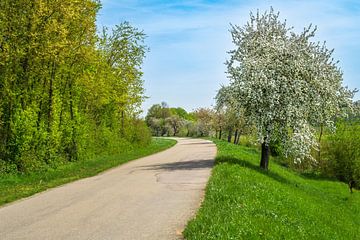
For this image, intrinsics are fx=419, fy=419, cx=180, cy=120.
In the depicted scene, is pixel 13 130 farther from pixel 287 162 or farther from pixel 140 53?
pixel 287 162

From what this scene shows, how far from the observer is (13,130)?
21406mm

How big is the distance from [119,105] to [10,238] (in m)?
30.1

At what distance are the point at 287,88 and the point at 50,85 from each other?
1384cm

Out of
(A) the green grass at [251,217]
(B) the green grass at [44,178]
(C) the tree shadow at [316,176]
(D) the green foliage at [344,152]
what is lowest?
(B) the green grass at [44,178]

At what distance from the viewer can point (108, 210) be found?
12.1 metres

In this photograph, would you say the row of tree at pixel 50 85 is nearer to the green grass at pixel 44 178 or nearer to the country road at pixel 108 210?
the green grass at pixel 44 178

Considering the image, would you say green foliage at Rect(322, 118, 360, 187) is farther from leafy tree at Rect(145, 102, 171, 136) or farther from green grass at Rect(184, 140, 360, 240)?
leafy tree at Rect(145, 102, 171, 136)

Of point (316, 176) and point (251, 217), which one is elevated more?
point (251, 217)

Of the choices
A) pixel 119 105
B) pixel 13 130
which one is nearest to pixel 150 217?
pixel 13 130

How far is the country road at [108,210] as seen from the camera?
9581 millimetres

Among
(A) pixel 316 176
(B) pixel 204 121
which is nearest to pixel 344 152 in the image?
(A) pixel 316 176

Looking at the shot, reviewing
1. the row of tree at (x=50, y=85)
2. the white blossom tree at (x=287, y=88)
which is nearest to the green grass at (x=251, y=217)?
the white blossom tree at (x=287, y=88)

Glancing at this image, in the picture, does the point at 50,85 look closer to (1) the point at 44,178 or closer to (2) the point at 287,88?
(1) the point at 44,178

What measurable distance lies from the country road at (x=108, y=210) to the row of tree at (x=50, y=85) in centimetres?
537
